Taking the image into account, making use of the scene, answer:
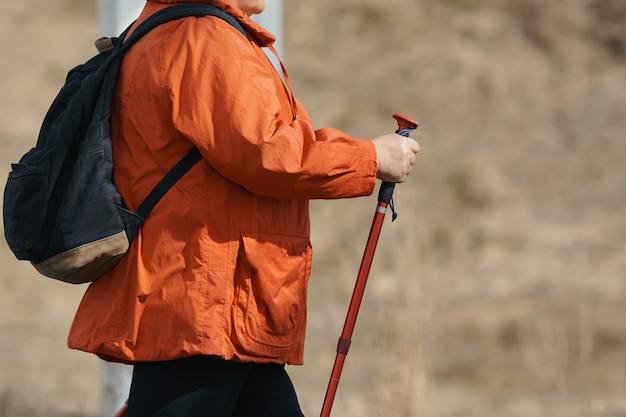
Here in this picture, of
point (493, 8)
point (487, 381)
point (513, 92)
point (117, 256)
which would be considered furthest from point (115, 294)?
point (493, 8)

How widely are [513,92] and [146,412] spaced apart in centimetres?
892

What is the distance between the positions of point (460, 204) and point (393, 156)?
7.73m

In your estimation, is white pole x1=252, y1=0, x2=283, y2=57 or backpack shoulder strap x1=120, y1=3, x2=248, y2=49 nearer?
backpack shoulder strap x1=120, y1=3, x2=248, y2=49

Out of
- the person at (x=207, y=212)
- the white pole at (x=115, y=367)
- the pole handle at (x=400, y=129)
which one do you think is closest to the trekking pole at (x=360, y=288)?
the pole handle at (x=400, y=129)

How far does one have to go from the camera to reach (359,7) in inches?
471

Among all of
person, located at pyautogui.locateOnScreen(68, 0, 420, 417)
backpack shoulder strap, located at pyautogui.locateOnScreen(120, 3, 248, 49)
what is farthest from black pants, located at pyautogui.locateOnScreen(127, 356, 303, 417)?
backpack shoulder strap, located at pyautogui.locateOnScreen(120, 3, 248, 49)

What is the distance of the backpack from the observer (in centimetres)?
215

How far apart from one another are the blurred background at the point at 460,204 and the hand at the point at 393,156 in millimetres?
2131

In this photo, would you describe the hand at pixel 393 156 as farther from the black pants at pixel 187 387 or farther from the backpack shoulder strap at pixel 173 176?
the black pants at pixel 187 387

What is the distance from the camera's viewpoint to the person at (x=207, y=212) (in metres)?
2.11

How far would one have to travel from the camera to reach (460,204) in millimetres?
9930

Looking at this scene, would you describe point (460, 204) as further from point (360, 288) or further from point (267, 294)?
point (267, 294)

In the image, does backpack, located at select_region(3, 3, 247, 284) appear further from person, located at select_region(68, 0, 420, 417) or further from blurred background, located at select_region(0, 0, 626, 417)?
blurred background, located at select_region(0, 0, 626, 417)

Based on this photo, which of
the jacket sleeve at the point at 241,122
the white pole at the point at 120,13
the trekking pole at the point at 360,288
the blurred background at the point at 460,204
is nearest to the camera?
the jacket sleeve at the point at 241,122
